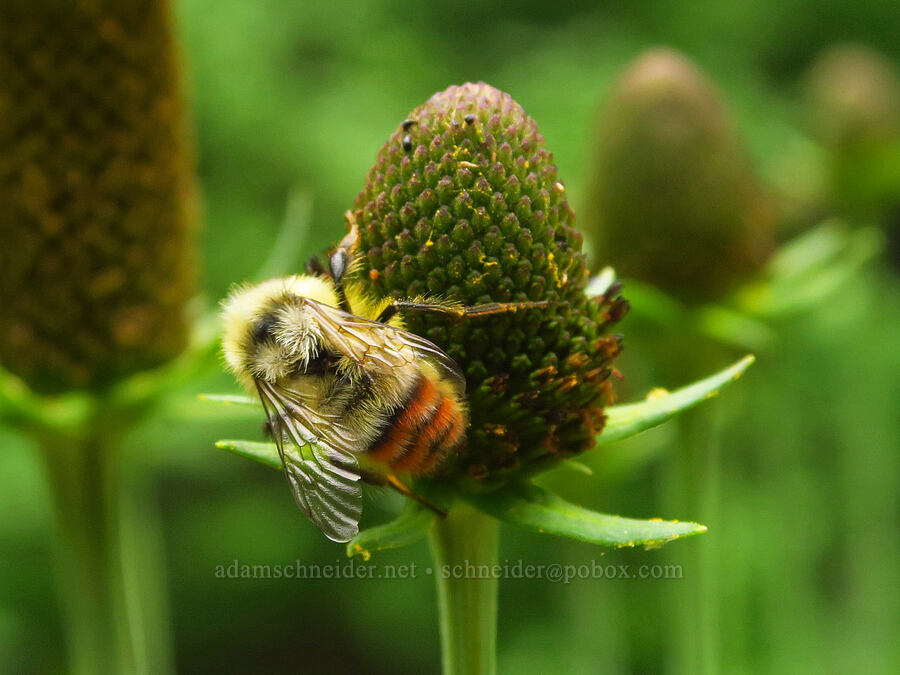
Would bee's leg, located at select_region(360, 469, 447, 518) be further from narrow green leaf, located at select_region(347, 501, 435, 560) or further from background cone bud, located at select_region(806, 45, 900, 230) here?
background cone bud, located at select_region(806, 45, 900, 230)

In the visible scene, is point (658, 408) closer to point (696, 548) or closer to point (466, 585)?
point (466, 585)

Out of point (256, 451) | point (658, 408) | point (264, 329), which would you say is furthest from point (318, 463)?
point (658, 408)

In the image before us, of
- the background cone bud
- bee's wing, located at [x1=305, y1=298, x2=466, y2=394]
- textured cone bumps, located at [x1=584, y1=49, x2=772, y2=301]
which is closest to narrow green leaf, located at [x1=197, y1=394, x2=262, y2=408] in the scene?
bee's wing, located at [x1=305, y1=298, x2=466, y2=394]

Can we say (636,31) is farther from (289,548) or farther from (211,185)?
(289,548)

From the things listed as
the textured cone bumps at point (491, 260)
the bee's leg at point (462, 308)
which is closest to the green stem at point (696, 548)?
the textured cone bumps at point (491, 260)

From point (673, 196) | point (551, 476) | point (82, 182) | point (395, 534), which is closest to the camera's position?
point (395, 534)

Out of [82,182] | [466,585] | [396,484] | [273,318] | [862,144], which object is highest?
[862,144]

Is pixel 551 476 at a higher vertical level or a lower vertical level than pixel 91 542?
higher

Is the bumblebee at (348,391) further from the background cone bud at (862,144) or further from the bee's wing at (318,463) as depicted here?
the background cone bud at (862,144)
